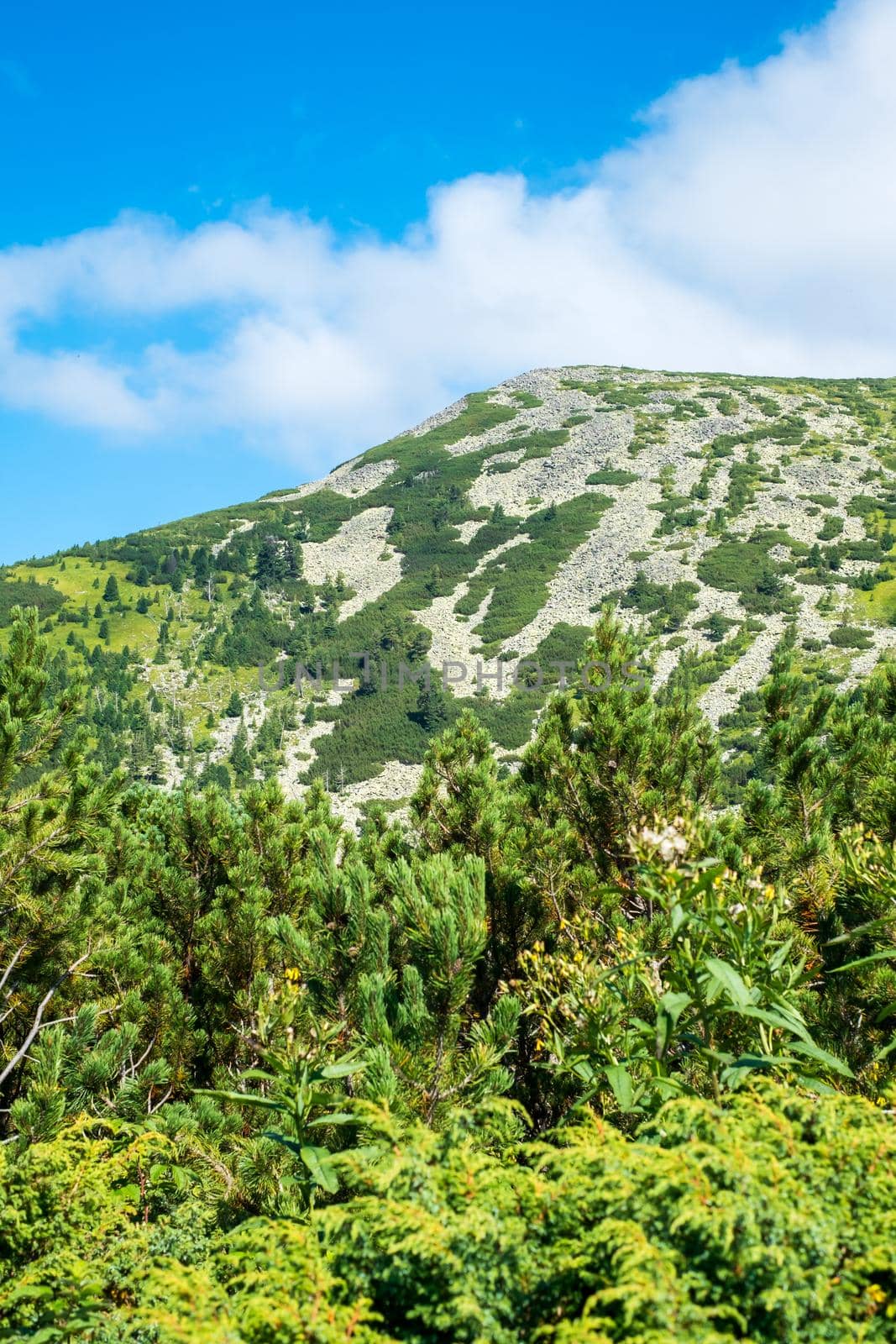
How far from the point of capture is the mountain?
61844mm

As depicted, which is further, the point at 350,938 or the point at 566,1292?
the point at 350,938

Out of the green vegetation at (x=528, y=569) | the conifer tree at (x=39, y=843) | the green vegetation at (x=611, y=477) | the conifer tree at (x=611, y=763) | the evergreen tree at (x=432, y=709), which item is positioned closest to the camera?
the conifer tree at (x=39, y=843)

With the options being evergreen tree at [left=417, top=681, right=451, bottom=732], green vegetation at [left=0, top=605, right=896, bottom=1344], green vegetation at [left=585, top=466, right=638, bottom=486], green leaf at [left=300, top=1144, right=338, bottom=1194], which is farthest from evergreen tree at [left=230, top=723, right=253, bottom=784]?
green leaf at [left=300, top=1144, right=338, bottom=1194]

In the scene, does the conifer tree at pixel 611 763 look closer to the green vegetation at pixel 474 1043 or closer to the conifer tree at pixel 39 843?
the green vegetation at pixel 474 1043

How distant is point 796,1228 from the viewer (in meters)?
1.86

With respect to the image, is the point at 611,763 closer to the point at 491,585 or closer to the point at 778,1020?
the point at 778,1020

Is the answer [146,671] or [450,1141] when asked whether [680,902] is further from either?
[146,671]

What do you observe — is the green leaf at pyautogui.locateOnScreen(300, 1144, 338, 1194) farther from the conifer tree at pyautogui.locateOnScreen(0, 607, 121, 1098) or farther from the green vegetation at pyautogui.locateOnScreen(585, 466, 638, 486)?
the green vegetation at pyautogui.locateOnScreen(585, 466, 638, 486)

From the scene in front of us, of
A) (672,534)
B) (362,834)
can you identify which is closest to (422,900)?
(362,834)

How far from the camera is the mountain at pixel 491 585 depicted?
203ft

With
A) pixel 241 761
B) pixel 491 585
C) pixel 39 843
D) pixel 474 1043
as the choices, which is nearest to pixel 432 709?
pixel 241 761

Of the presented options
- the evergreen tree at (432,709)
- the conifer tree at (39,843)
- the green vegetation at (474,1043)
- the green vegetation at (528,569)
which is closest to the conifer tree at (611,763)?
the green vegetation at (474,1043)

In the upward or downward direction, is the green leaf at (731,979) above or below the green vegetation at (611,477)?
below

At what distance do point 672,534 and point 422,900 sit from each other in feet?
272
